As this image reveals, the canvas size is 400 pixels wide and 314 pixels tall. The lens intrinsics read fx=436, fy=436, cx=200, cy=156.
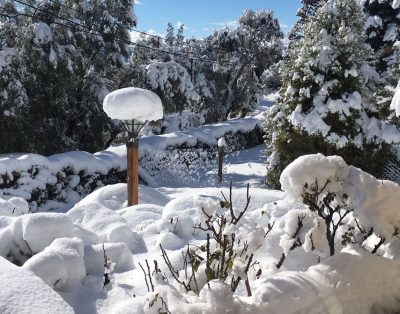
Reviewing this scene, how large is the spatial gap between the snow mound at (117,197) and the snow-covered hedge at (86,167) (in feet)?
4.99

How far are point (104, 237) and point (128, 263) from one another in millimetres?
776

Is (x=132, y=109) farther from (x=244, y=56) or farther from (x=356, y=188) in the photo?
(x=244, y=56)

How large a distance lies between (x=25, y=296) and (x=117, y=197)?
5.04m

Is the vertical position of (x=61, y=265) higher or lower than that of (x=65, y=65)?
lower

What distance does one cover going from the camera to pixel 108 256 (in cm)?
354

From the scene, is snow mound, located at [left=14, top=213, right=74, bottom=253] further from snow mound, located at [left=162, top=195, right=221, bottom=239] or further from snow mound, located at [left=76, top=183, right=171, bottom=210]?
snow mound, located at [left=76, top=183, right=171, bottom=210]

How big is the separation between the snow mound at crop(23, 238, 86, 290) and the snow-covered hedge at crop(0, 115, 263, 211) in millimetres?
5037

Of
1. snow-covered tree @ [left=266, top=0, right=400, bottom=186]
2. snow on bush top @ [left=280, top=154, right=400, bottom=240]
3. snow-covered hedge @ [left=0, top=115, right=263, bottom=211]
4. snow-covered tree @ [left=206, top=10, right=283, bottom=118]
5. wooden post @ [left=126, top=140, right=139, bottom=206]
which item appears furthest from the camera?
snow-covered tree @ [left=206, top=10, right=283, bottom=118]

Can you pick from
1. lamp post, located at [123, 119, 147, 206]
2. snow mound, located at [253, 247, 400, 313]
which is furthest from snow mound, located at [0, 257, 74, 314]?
lamp post, located at [123, 119, 147, 206]

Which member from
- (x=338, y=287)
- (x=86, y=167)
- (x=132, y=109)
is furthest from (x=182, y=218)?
(x=86, y=167)

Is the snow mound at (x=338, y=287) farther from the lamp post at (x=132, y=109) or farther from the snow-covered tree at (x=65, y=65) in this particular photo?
the snow-covered tree at (x=65, y=65)

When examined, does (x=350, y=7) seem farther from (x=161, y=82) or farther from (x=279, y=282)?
(x=279, y=282)

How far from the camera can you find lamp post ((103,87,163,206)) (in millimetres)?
6238

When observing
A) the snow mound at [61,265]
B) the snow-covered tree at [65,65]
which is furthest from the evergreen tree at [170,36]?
the snow mound at [61,265]
